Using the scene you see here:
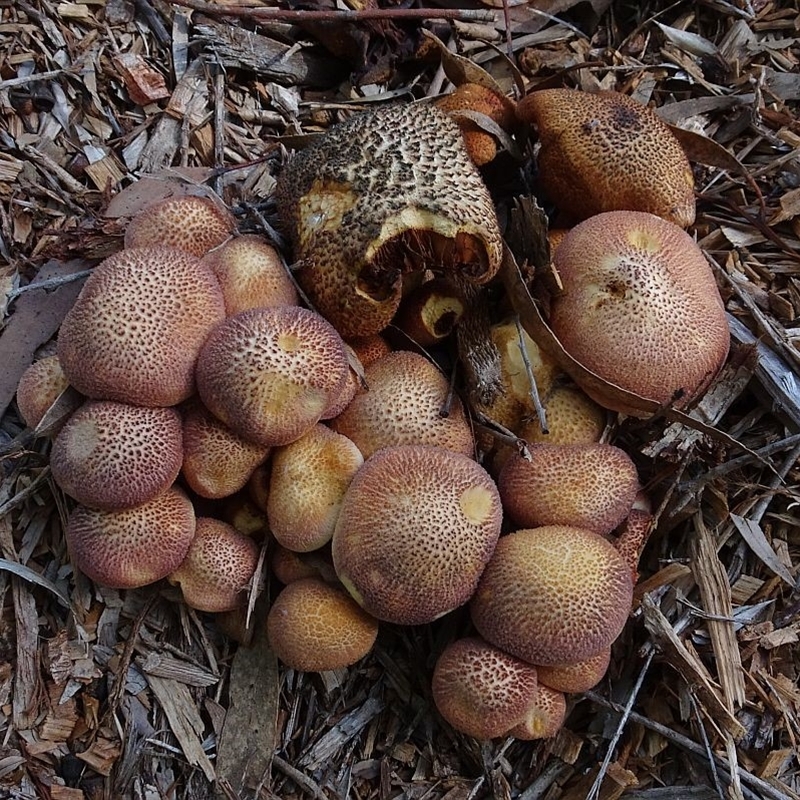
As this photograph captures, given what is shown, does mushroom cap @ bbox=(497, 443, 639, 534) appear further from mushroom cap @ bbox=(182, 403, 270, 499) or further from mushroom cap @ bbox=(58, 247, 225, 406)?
mushroom cap @ bbox=(58, 247, 225, 406)

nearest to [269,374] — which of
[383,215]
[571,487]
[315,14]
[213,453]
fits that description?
[213,453]

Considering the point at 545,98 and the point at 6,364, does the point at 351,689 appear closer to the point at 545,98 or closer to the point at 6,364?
the point at 6,364

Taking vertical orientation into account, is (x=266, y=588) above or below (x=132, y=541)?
below

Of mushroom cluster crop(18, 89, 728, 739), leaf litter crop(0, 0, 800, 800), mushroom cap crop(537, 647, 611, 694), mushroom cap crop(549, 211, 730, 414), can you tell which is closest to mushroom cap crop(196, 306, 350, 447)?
mushroom cluster crop(18, 89, 728, 739)

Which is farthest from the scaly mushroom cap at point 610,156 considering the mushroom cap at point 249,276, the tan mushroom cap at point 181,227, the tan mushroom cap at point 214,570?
the tan mushroom cap at point 214,570

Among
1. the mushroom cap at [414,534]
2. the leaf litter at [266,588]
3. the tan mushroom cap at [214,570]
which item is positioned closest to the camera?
the mushroom cap at [414,534]

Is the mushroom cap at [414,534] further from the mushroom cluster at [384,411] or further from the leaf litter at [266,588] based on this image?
the leaf litter at [266,588]

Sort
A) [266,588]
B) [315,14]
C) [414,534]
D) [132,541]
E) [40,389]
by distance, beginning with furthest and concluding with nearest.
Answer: [315,14], [266,588], [40,389], [132,541], [414,534]

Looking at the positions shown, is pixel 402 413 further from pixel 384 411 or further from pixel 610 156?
pixel 610 156
